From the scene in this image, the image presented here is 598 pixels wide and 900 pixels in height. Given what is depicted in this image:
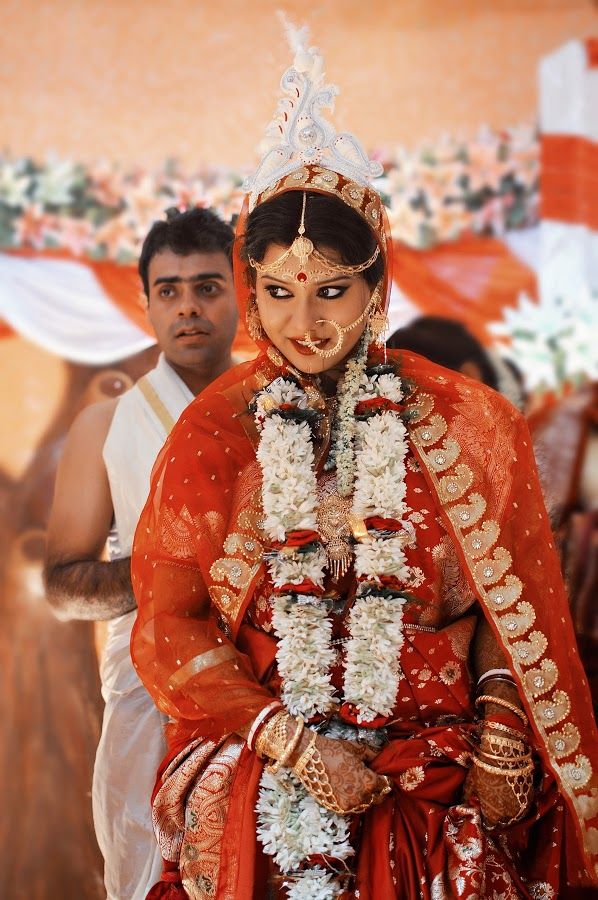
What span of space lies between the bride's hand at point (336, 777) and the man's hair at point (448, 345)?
1.96 metres

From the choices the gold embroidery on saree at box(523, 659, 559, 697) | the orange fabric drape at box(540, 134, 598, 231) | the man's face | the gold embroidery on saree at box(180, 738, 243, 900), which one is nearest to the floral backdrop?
the orange fabric drape at box(540, 134, 598, 231)

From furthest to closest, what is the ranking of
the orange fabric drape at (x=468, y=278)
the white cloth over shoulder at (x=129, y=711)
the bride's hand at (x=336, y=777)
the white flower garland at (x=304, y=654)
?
the orange fabric drape at (x=468, y=278) → the white cloth over shoulder at (x=129, y=711) → the white flower garland at (x=304, y=654) → the bride's hand at (x=336, y=777)

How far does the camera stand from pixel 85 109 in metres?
3.93

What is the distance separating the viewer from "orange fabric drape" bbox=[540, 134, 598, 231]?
179 inches

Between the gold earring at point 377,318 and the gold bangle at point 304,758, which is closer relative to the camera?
the gold bangle at point 304,758

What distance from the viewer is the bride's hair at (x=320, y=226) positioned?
2.54 metres

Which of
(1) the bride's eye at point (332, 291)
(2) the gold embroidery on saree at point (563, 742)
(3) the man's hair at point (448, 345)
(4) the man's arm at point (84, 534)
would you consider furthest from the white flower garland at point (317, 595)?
(3) the man's hair at point (448, 345)

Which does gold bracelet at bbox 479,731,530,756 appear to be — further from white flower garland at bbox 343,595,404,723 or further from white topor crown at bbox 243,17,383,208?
white topor crown at bbox 243,17,383,208

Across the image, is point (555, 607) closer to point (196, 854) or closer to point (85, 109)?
point (196, 854)

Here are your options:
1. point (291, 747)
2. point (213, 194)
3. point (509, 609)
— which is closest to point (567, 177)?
point (213, 194)

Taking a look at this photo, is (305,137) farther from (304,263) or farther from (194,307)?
(194,307)

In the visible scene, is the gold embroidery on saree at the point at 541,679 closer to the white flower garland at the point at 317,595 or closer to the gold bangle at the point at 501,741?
the gold bangle at the point at 501,741

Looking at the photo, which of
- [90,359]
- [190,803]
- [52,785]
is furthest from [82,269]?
[190,803]

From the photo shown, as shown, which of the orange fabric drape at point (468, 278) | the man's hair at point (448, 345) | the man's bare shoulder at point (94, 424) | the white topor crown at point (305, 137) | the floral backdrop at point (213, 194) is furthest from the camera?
the orange fabric drape at point (468, 278)
